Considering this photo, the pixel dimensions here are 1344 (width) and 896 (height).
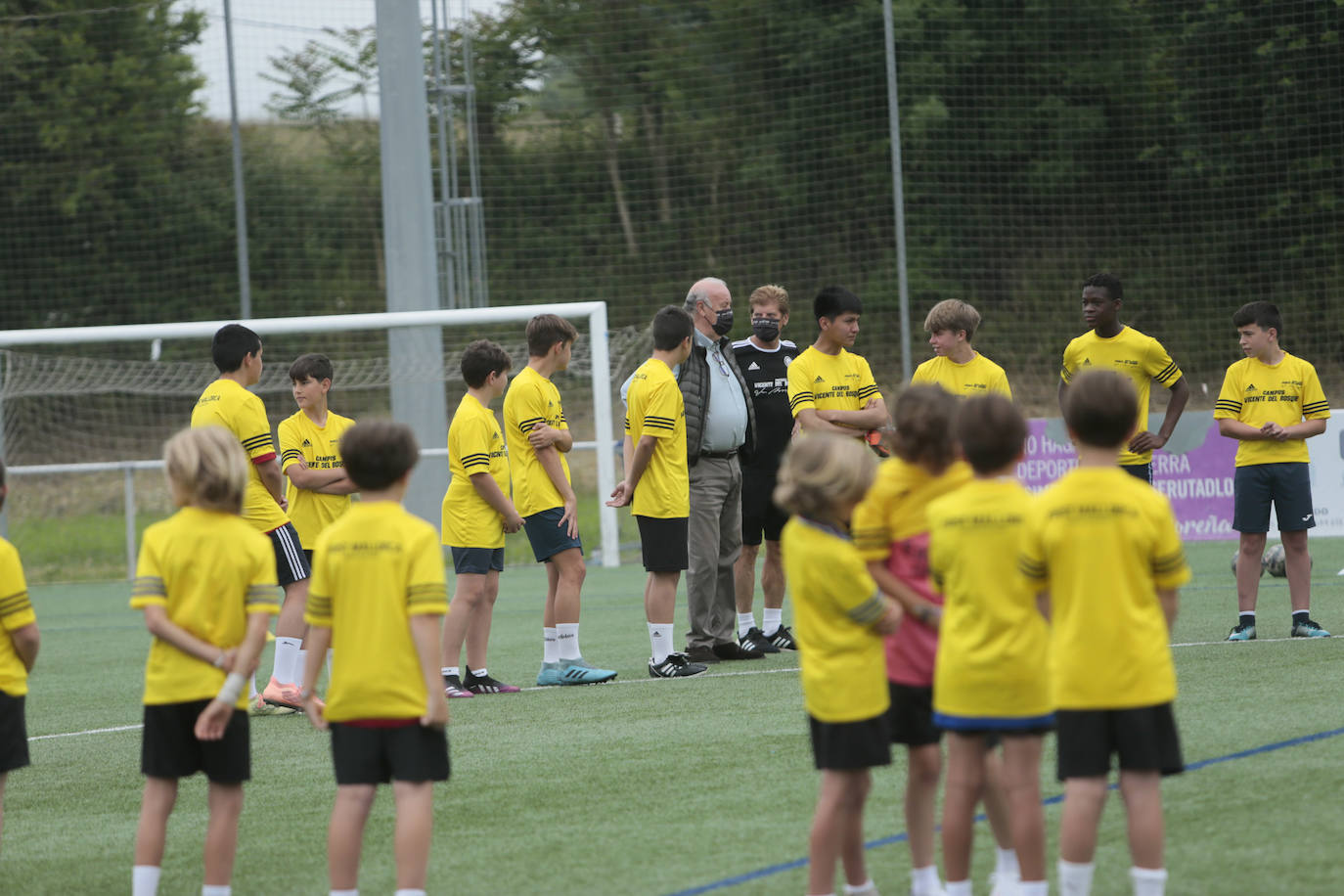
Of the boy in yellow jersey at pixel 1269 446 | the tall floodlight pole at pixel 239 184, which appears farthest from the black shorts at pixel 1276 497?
the tall floodlight pole at pixel 239 184

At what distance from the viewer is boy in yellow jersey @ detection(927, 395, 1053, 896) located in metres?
3.35

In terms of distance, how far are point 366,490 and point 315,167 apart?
22.0m

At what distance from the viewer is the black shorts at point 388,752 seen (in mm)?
3566

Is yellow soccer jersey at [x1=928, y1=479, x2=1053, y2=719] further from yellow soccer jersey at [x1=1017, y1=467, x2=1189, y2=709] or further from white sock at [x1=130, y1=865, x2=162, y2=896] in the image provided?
white sock at [x1=130, y1=865, x2=162, y2=896]

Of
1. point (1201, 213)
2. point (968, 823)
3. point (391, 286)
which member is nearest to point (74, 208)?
point (391, 286)

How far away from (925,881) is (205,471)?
202cm

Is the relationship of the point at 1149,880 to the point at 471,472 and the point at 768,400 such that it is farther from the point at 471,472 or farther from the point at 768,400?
the point at 768,400

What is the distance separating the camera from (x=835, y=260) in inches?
803

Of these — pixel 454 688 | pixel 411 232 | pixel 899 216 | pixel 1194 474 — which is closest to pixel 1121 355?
pixel 454 688

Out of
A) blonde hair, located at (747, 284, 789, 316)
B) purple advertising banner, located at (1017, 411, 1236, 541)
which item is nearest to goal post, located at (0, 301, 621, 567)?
purple advertising banner, located at (1017, 411, 1236, 541)

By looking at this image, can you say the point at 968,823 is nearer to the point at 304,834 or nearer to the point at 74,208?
the point at 304,834

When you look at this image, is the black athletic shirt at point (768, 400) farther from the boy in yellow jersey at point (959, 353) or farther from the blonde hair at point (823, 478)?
the blonde hair at point (823, 478)

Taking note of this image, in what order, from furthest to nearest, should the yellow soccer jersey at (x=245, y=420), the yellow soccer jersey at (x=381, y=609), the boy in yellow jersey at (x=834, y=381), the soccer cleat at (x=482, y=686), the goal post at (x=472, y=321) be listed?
the goal post at (x=472, y=321) → the boy in yellow jersey at (x=834, y=381) → the soccer cleat at (x=482, y=686) → the yellow soccer jersey at (x=245, y=420) → the yellow soccer jersey at (x=381, y=609)

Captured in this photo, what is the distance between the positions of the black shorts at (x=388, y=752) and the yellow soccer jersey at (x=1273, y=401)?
5420mm
